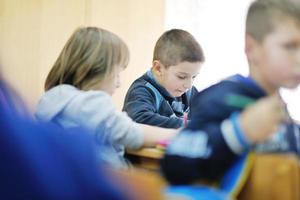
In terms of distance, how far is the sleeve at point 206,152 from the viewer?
0.74m

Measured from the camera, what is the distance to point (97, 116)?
1131 millimetres

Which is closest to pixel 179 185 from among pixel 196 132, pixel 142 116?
pixel 196 132

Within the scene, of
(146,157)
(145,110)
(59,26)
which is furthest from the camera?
(59,26)

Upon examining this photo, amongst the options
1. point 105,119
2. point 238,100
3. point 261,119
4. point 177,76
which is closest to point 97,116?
point 105,119

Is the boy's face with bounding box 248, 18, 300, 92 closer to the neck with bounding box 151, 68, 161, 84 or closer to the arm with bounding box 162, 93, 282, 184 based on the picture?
the arm with bounding box 162, 93, 282, 184

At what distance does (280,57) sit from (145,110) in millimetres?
798

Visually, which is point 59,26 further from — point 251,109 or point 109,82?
point 251,109

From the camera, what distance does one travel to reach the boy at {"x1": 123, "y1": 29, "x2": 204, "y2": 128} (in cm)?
172

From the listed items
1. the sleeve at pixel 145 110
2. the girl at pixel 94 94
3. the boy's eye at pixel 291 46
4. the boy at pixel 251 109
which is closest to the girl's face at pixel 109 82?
the girl at pixel 94 94

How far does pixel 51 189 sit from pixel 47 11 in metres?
2.23

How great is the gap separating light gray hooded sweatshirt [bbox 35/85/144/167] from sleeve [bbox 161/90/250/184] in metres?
0.35

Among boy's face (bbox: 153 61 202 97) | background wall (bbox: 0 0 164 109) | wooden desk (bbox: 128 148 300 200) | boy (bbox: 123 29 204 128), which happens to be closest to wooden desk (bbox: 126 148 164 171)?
wooden desk (bbox: 128 148 300 200)

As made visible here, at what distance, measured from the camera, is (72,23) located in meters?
2.63

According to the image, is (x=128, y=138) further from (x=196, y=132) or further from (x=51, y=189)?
(x=51, y=189)
